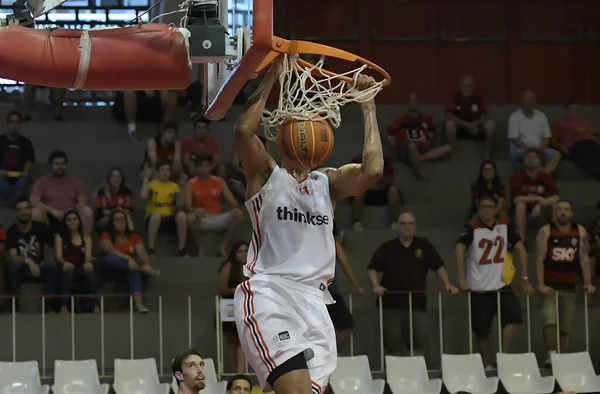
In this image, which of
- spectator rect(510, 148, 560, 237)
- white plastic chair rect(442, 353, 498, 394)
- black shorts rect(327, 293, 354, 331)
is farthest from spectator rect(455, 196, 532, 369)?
black shorts rect(327, 293, 354, 331)

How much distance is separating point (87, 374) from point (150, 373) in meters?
0.60

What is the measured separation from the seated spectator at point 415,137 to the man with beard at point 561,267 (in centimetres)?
284

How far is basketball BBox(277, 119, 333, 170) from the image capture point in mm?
5965

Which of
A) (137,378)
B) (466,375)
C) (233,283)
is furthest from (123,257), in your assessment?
(466,375)

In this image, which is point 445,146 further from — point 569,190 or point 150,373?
point 150,373

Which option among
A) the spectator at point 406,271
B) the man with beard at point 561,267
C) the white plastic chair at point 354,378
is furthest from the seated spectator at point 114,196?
the man with beard at point 561,267

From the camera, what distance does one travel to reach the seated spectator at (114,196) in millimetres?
13148

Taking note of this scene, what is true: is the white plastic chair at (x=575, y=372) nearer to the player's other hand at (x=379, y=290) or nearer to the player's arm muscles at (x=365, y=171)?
the player's other hand at (x=379, y=290)

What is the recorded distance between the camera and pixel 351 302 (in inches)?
487

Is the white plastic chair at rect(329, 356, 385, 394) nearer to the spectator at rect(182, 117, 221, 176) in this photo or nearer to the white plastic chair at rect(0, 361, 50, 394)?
the white plastic chair at rect(0, 361, 50, 394)

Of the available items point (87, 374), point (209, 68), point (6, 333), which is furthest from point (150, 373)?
point (209, 68)

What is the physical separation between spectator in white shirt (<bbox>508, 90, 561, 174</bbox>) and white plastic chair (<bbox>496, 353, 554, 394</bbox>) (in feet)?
12.1

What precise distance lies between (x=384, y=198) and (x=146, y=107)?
11.1 feet

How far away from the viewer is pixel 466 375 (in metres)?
11.8
